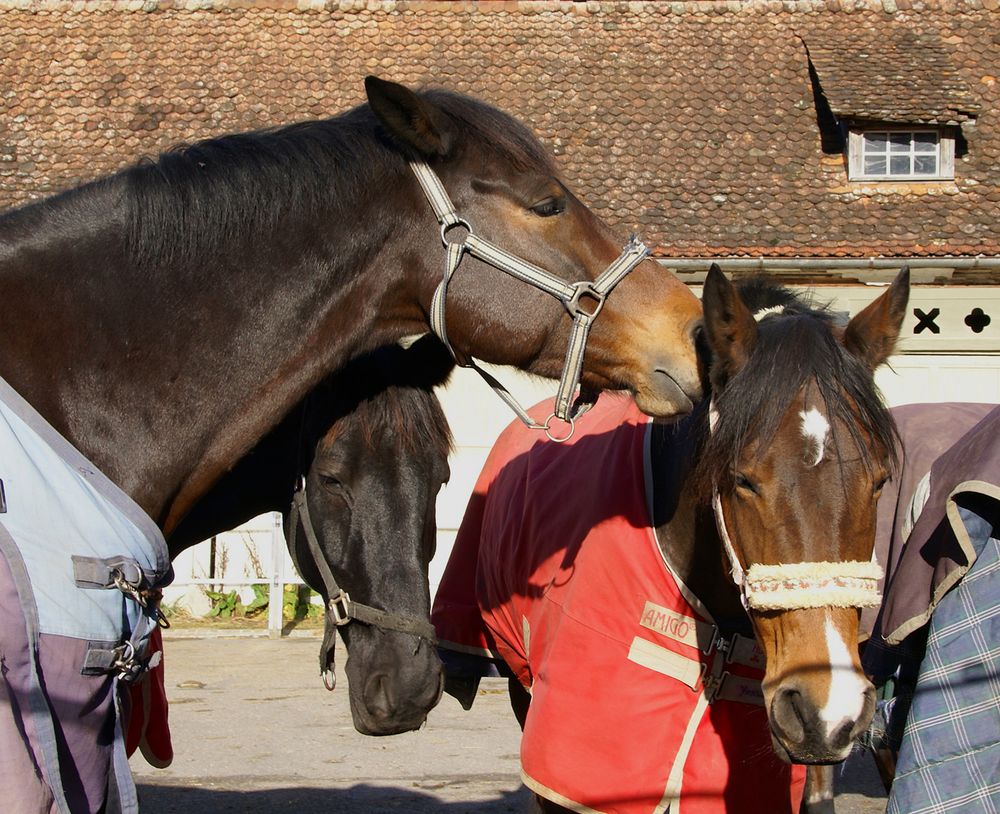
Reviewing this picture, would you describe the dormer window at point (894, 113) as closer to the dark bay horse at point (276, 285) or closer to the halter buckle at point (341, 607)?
the halter buckle at point (341, 607)

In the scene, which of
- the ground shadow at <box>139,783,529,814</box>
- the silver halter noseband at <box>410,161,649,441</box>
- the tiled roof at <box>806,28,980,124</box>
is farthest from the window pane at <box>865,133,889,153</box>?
the silver halter noseband at <box>410,161,649,441</box>

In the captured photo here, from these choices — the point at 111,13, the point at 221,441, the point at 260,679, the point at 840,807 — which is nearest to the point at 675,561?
the point at 221,441

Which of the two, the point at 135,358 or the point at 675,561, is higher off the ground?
the point at 135,358

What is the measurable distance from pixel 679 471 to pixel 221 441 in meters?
1.38

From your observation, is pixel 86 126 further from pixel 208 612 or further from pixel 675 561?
pixel 675 561

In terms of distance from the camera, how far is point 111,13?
1511cm

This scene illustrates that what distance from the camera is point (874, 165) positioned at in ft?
41.8

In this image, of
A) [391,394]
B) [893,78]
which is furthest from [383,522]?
Result: [893,78]

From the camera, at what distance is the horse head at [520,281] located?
97.3 inches

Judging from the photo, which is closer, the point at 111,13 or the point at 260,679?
the point at 260,679

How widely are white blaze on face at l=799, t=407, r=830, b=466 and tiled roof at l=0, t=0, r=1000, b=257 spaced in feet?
28.9

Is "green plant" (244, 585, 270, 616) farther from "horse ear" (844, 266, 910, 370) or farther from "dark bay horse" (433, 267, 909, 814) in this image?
"horse ear" (844, 266, 910, 370)

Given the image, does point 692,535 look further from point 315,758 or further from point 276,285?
point 315,758

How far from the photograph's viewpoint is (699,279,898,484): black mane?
2611mm
